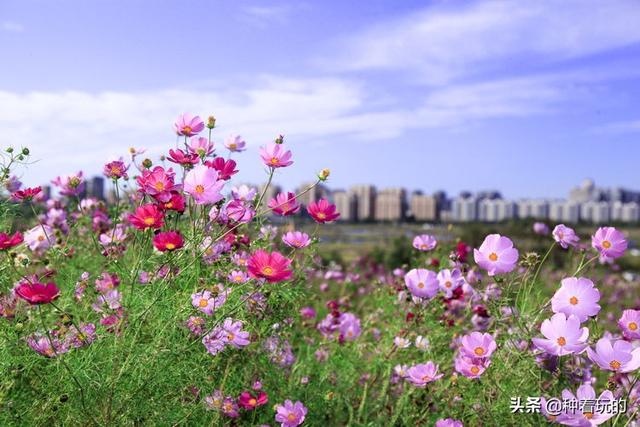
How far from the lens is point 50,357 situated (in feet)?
5.94

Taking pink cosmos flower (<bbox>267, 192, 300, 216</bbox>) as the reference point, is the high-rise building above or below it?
below

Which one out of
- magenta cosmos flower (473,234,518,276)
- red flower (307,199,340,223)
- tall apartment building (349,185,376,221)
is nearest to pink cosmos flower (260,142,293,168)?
red flower (307,199,340,223)

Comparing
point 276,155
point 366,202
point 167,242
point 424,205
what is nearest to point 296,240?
point 276,155

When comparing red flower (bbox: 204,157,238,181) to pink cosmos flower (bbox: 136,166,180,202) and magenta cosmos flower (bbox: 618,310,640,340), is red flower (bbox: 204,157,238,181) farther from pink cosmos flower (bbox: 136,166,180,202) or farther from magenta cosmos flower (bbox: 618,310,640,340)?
magenta cosmos flower (bbox: 618,310,640,340)

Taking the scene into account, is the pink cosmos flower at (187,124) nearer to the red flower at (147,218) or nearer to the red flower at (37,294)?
the red flower at (147,218)

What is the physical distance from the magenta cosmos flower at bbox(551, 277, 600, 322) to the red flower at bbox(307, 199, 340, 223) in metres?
0.69

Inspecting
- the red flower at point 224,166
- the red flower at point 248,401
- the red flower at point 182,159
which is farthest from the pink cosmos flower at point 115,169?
the red flower at point 248,401

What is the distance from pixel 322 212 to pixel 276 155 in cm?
24

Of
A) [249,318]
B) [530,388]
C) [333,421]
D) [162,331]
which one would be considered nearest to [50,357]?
[162,331]

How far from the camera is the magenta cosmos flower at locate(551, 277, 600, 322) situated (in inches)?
79.0

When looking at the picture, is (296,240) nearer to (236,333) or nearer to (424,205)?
(236,333)

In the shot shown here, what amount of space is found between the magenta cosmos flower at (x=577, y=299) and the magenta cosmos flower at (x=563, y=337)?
2.0 inches

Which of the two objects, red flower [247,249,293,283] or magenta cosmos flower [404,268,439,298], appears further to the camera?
magenta cosmos flower [404,268,439,298]

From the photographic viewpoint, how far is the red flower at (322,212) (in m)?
2.12
